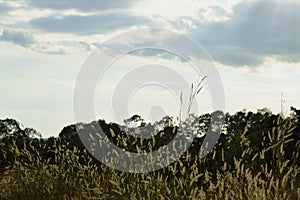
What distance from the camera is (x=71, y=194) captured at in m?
5.72

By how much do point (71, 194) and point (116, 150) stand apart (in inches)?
30.7

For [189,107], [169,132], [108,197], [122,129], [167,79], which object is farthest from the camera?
[167,79]

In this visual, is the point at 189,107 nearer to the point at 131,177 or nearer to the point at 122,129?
the point at 131,177

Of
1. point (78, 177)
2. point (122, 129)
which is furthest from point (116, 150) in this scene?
point (78, 177)

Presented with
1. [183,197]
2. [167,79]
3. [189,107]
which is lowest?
[183,197]

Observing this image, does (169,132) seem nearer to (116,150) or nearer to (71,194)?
(116,150)

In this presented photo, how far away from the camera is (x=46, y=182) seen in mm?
6008

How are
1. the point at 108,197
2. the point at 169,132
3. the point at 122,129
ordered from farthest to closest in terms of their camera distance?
the point at 122,129 → the point at 169,132 → the point at 108,197

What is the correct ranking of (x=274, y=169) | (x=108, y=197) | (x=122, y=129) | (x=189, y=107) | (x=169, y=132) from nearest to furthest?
(x=274, y=169)
(x=189, y=107)
(x=108, y=197)
(x=169, y=132)
(x=122, y=129)

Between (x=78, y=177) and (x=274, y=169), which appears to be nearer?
(x=274, y=169)

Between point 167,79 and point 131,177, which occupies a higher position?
point 167,79

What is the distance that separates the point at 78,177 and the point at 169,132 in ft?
4.39

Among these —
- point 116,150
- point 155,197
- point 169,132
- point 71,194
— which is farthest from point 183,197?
point 71,194

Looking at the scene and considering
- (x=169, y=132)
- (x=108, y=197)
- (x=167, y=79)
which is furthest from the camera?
(x=167, y=79)
